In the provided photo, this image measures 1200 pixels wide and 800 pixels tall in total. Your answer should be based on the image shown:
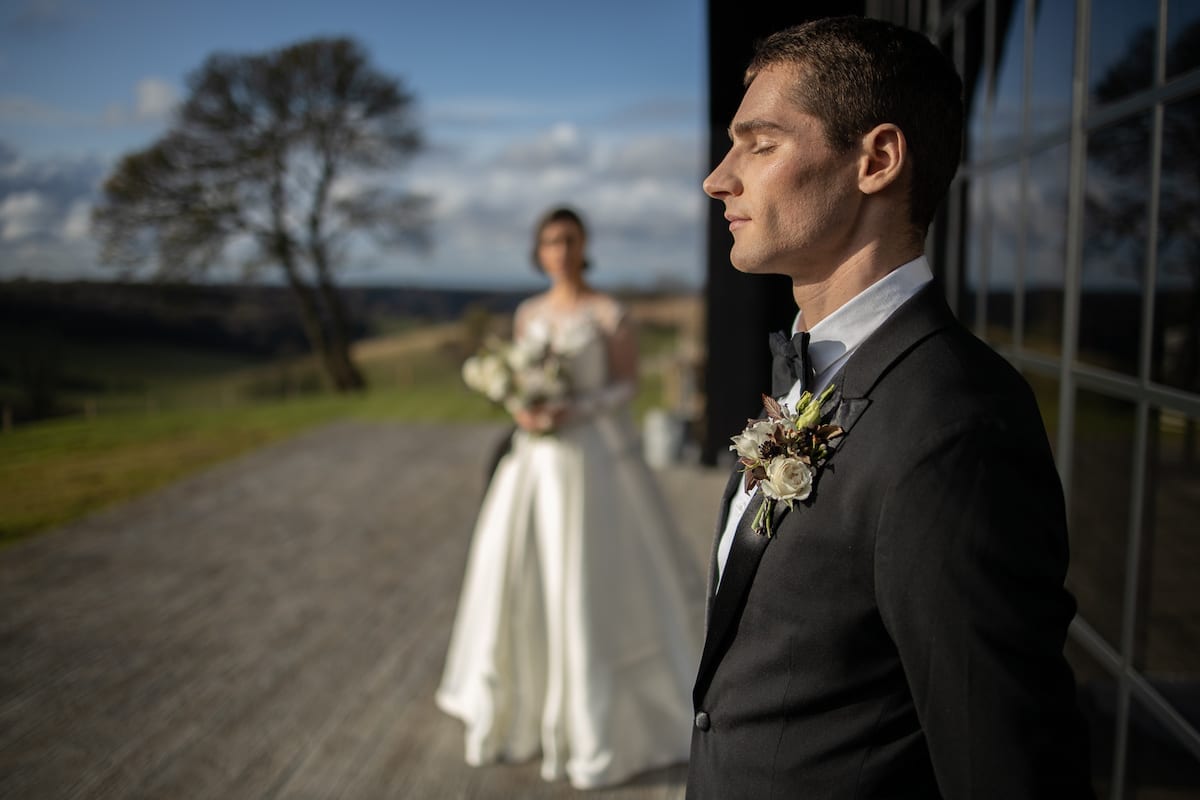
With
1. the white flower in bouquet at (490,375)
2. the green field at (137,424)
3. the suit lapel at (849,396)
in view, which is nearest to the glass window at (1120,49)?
the suit lapel at (849,396)

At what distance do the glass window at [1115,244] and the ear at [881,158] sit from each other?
1167 millimetres

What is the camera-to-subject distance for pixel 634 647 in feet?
10.4

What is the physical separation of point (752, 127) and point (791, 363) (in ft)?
0.92

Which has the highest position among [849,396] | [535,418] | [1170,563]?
[849,396]

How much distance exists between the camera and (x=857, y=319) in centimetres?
103

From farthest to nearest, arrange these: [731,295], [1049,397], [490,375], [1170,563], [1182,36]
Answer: [731,295], [490,375], [1049,397], [1170,563], [1182,36]

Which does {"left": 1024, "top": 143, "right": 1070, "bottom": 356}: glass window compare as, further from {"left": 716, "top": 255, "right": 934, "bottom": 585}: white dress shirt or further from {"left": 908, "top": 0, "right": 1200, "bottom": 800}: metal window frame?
{"left": 716, "top": 255, "right": 934, "bottom": 585}: white dress shirt

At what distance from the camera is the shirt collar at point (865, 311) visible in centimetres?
102

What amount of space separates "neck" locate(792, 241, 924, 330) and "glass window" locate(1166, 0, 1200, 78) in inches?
40.3

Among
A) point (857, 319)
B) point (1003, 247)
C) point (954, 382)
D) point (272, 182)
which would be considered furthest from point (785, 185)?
point (272, 182)

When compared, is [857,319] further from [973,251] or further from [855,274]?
[973,251]

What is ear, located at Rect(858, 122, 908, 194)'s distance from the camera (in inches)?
37.8

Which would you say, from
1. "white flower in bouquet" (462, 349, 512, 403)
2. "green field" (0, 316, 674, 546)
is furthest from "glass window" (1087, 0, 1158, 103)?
"green field" (0, 316, 674, 546)

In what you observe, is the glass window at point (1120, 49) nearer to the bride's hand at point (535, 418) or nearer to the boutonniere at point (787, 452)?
the boutonniere at point (787, 452)
